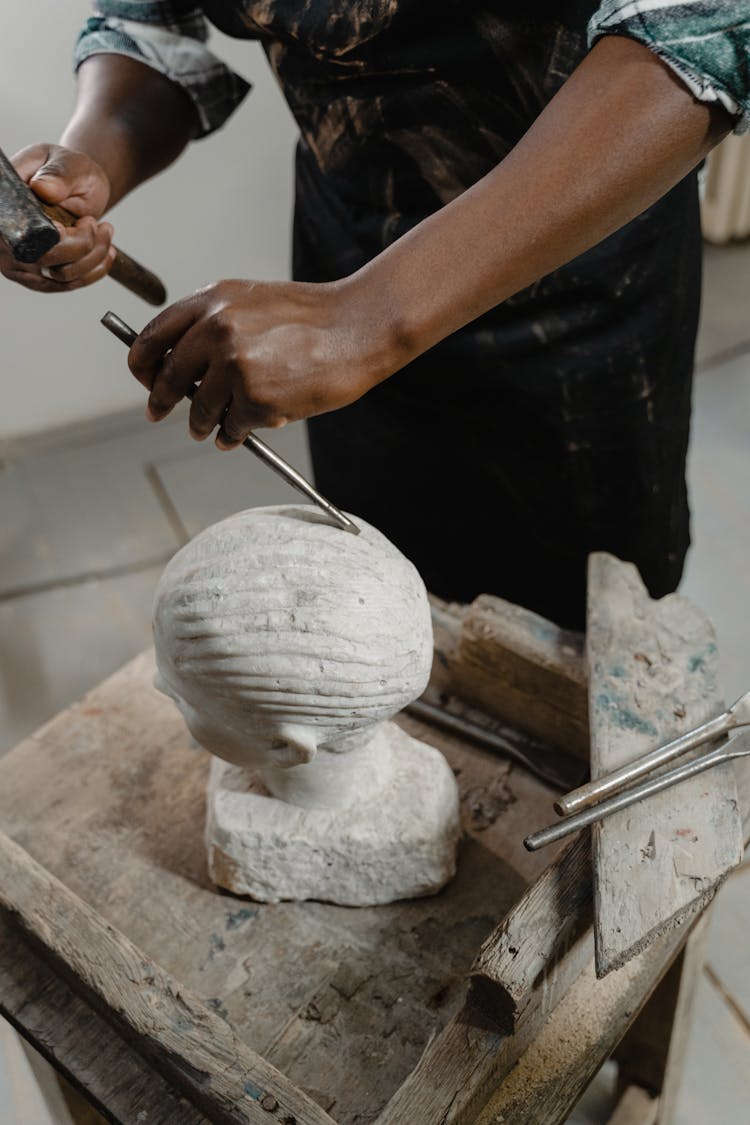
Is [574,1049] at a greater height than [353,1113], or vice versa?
[353,1113]

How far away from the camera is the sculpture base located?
1197 millimetres

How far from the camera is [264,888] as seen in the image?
1.21m

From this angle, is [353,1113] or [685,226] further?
[685,226]

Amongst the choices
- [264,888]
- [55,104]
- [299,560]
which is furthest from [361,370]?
[55,104]

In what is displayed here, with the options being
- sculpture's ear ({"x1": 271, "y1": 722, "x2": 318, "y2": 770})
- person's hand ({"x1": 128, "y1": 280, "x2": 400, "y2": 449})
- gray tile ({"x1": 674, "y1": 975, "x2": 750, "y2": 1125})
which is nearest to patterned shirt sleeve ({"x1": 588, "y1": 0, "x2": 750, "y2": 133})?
person's hand ({"x1": 128, "y1": 280, "x2": 400, "y2": 449})

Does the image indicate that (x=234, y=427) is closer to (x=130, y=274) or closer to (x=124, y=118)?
(x=130, y=274)

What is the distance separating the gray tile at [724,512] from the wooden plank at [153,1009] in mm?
1689

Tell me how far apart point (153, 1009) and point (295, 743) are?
27 cm

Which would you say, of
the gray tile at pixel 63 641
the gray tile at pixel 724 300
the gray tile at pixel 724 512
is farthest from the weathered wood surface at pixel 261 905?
the gray tile at pixel 724 300

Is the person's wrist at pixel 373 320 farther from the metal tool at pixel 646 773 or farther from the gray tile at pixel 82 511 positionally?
the gray tile at pixel 82 511

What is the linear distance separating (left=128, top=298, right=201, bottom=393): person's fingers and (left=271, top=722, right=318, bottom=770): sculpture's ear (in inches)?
13.9

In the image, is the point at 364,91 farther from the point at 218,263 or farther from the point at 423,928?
the point at 218,263

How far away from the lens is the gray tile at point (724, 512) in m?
2.55

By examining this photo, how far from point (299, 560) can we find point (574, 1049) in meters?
0.55
